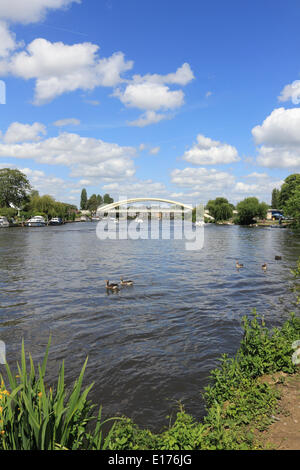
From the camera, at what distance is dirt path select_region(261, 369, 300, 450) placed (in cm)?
462

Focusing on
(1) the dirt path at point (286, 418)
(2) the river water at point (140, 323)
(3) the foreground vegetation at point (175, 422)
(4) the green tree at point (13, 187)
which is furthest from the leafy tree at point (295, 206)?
(4) the green tree at point (13, 187)

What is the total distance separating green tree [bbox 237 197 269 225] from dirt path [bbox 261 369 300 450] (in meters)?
104

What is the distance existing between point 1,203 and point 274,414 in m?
118

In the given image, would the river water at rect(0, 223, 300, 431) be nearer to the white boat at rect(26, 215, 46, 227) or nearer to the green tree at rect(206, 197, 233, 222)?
the white boat at rect(26, 215, 46, 227)

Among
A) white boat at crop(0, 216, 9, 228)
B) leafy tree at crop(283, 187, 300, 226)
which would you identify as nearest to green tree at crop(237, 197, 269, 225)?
leafy tree at crop(283, 187, 300, 226)

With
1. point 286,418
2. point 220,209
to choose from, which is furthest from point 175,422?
point 220,209

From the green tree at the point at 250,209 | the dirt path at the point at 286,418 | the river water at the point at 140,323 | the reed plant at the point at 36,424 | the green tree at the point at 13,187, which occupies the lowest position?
the river water at the point at 140,323

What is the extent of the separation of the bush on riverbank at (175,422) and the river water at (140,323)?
1321 millimetres

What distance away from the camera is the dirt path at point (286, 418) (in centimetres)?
462

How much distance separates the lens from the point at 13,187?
11075 centimetres

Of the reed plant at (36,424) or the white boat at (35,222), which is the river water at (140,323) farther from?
the white boat at (35,222)

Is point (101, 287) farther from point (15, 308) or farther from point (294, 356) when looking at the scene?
point (294, 356)

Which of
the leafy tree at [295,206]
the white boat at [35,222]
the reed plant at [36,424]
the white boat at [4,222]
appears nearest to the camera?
the reed plant at [36,424]
